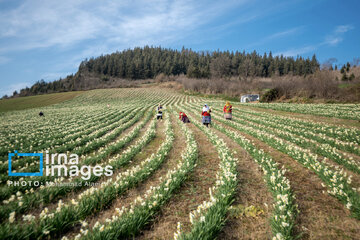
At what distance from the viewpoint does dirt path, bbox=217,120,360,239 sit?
3.24 metres

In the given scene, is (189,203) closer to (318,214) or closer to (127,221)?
(127,221)

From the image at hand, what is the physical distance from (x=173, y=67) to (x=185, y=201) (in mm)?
133917

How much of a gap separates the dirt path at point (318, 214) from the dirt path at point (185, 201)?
7.44ft

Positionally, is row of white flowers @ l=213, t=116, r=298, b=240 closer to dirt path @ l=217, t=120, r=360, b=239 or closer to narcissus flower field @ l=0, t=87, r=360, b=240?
narcissus flower field @ l=0, t=87, r=360, b=240

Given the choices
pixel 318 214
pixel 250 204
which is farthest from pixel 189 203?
pixel 318 214

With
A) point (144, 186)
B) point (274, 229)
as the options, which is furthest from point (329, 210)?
point (144, 186)

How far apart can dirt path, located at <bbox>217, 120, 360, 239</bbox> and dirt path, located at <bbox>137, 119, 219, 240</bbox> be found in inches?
89.2

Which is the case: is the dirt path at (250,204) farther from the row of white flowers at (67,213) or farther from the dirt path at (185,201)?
the row of white flowers at (67,213)

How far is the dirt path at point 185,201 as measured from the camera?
129 inches

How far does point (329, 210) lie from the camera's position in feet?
12.8

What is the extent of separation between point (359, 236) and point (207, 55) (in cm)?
15205

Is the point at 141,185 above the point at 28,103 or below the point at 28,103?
below

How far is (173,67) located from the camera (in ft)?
427

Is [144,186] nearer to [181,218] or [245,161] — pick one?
[181,218]
